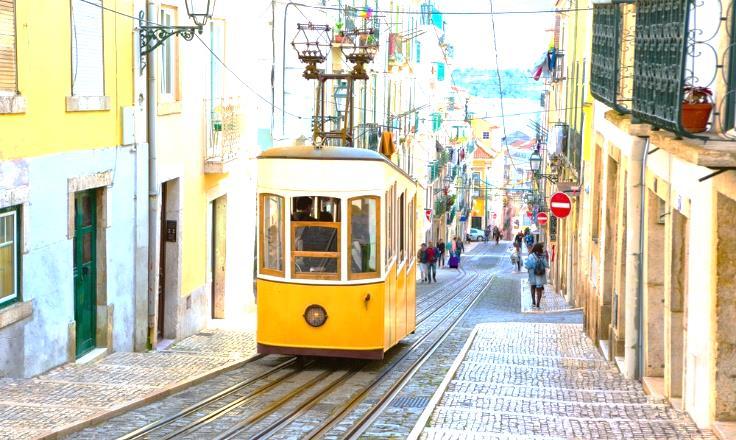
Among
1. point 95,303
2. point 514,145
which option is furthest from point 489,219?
point 95,303

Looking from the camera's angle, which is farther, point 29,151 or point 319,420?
point 29,151

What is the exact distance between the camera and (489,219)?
111875mm

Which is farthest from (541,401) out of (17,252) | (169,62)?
(169,62)

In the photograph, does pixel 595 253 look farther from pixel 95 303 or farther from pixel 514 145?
pixel 514 145

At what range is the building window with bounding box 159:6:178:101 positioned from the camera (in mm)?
16703

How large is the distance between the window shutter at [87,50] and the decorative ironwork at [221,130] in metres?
4.76

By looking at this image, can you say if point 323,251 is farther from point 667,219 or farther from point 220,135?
point 220,135

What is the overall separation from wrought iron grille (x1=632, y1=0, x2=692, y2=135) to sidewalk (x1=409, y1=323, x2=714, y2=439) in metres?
2.58

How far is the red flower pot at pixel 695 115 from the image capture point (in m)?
8.72

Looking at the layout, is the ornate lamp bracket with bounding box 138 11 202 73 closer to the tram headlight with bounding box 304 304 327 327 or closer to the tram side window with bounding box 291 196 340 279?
the tram side window with bounding box 291 196 340 279

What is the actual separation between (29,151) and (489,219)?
101m

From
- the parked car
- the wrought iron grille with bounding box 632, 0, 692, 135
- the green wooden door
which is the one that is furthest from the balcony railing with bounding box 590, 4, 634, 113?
the parked car

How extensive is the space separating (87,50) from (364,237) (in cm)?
395

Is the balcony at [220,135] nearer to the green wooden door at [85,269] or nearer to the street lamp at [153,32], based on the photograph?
the street lamp at [153,32]
